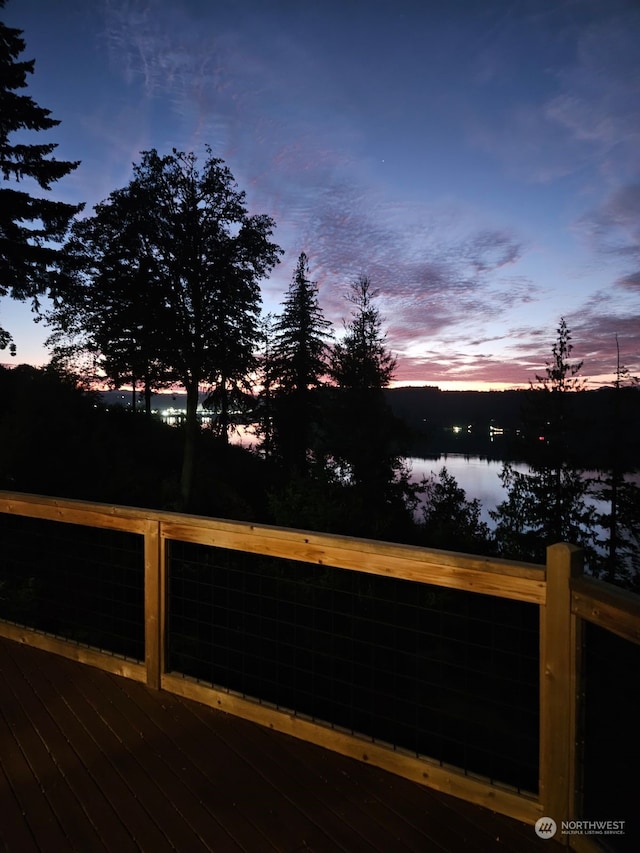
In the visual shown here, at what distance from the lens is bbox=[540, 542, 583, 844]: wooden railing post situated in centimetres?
198

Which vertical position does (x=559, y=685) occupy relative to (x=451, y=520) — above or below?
above

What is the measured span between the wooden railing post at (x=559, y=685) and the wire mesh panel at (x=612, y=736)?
0.19ft

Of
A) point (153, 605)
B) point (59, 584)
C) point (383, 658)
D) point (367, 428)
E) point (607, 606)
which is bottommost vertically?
point (383, 658)

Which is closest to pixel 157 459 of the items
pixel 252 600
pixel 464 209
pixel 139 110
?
pixel 252 600

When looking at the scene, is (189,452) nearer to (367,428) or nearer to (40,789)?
(367,428)

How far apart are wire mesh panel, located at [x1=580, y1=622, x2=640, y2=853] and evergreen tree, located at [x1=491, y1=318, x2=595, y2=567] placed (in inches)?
482

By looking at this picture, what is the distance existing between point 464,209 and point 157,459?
21.3 meters

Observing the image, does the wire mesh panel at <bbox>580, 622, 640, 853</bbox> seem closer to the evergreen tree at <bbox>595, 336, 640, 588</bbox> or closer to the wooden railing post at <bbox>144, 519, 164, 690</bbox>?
the wooden railing post at <bbox>144, 519, 164, 690</bbox>

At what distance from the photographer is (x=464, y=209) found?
2686 cm

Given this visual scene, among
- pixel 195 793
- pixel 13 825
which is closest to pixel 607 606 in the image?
pixel 195 793

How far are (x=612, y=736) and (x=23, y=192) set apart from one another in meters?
21.0

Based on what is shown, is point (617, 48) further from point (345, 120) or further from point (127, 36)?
point (127, 36)

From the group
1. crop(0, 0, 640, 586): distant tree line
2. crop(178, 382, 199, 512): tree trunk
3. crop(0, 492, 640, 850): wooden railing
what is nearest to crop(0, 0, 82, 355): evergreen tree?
crop(0, 0, 640, 586): distant tree line

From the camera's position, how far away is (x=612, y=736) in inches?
345
